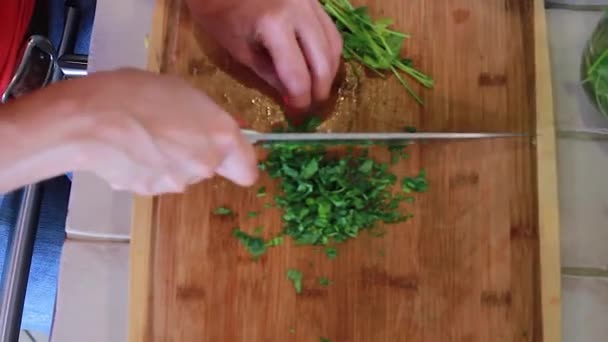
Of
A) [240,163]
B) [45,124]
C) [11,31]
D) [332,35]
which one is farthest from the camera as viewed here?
[11,31]

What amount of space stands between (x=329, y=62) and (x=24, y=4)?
1.55 feet

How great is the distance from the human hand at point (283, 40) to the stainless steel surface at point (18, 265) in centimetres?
39

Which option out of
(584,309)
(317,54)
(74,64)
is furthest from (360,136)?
(74,64)

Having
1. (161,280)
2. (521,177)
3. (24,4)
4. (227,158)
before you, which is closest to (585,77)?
(521,177)

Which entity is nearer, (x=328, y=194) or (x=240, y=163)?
(x=240, y=163)

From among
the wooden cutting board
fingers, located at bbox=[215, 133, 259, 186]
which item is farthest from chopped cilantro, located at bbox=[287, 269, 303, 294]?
fingers, located at bbox=[215, 133, 259, 186]

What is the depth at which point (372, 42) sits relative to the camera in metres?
0.82

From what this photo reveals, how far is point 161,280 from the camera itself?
791mm

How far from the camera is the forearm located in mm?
555

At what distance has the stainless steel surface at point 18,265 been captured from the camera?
34.8 inches

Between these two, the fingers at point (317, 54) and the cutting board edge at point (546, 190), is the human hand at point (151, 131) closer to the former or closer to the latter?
the fingers at point (317, 54)

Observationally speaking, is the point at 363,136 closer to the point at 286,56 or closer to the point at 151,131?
the point at 286,56

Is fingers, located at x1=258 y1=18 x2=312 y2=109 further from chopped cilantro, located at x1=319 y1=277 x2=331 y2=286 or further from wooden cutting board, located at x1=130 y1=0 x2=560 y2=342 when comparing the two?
chopped cilantro, located at x1=319 y1=277 x2=331 y2=286

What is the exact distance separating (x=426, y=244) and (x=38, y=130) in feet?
1.53
